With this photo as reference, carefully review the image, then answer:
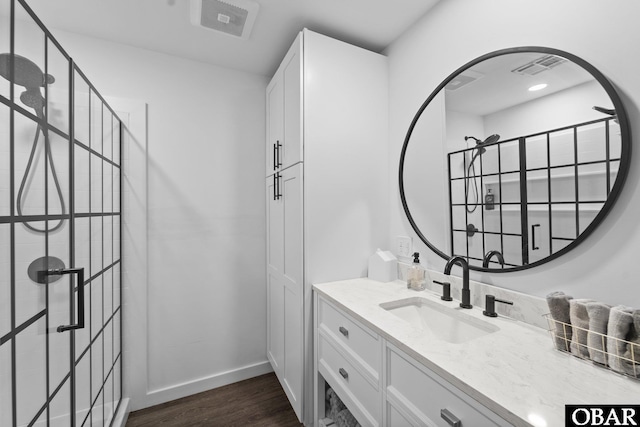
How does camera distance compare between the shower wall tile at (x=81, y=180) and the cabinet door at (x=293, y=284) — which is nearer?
the shower wall tile at (x=81, y=180)

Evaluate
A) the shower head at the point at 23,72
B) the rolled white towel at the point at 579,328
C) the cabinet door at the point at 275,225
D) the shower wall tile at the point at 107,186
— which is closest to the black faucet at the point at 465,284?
the rolled white towel at the point at 579,328

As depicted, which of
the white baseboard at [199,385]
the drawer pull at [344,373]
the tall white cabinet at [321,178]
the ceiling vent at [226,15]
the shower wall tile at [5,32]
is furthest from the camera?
the white baseboard at [199,385]

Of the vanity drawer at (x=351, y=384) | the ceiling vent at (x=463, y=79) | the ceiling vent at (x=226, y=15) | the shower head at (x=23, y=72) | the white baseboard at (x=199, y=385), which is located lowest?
the white baseboard at (x=199, y=385)

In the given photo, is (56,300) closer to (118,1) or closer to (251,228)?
(251,228)

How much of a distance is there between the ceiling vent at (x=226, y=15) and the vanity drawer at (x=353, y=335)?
1.69 metres

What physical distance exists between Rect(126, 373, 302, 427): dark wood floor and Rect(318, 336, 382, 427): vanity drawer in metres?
0.61

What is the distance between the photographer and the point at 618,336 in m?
0.75

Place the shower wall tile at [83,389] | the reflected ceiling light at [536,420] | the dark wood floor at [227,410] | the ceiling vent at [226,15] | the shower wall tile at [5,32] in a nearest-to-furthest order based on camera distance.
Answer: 1. the reflected ceiling light at [536,420]
2. the shower wall tile at [5,32]
3. the shower wall tile at [83,389]
4. the ceiling vent at [226,15]
5. the dark wood floor at [227,410]

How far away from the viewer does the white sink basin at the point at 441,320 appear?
116 cm

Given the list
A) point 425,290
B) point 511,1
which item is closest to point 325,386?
point 425,290

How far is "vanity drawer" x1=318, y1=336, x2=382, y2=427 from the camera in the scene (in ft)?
3.61

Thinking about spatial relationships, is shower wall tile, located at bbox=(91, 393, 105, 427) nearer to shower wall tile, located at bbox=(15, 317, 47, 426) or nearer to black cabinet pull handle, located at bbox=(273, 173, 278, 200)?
shower wall tile, located at bbox=(15, 317, 47, 426)

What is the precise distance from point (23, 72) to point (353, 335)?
→ 57.3 inches

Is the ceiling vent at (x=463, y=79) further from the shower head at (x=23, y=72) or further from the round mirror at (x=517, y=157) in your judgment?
the shower head at (x=23, y=72)
